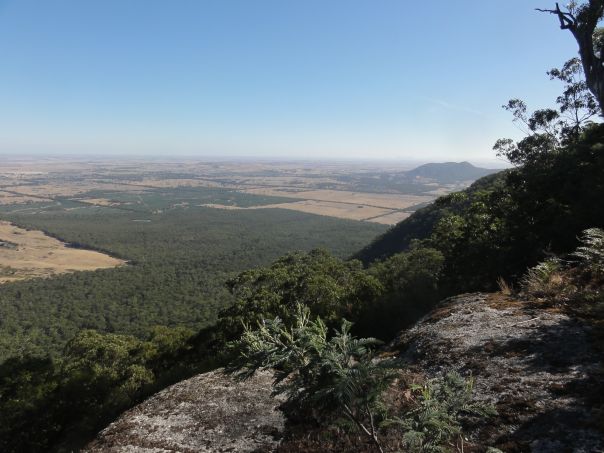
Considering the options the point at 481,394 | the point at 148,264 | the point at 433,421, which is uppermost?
the point at 433,421

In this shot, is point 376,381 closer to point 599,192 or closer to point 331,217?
point 599,192

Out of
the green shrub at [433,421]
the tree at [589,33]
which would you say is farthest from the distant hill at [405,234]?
the green shrub at [433,421]

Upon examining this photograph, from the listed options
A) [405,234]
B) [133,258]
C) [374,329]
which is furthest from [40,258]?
[374,329]

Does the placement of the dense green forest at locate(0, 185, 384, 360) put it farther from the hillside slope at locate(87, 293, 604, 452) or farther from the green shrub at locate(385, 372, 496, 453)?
the green shrub at locate(385, 372, 496, 453)

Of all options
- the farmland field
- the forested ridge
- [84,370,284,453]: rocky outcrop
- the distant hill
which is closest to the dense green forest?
the farmland field

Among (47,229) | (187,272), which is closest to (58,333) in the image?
(187,272)

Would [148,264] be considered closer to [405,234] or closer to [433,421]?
[405,234]
